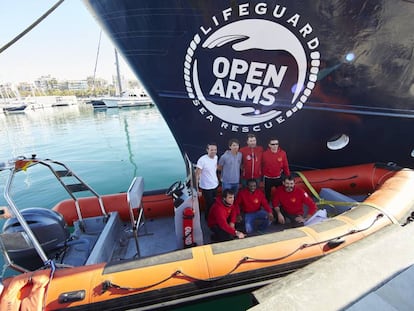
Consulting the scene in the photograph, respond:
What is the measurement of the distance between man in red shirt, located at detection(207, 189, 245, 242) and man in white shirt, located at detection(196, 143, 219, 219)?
36 centimetres

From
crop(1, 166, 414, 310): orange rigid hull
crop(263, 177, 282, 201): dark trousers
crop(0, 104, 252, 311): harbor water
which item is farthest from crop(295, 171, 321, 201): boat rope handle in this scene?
crop(0, 104, 252, 311): harbor water

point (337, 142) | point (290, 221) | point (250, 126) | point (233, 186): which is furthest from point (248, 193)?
point (337, 142)

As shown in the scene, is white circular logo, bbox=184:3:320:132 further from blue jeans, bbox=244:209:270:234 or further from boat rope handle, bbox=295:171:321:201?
blue jeans, bbox=244:209:270:234

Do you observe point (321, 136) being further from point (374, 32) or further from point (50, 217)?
point (50, 217)

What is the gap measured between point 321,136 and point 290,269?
2.99 metres

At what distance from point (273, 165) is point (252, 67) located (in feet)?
5.43

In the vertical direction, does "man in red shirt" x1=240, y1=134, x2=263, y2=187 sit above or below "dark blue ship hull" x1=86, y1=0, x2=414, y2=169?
below

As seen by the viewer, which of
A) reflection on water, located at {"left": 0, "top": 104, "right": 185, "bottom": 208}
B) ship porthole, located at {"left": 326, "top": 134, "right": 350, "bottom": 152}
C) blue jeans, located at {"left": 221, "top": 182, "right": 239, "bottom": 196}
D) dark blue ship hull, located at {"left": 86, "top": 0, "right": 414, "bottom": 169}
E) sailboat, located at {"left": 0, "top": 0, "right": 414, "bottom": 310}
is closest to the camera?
sailboat, located at {"left": 0, "top": 0, "right": 414, "bottom": 310}

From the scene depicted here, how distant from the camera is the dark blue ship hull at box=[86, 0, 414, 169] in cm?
400

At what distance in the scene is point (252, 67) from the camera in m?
4.27

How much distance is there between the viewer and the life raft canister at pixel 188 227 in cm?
306

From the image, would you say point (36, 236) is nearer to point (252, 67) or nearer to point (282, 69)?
point (252, 67)

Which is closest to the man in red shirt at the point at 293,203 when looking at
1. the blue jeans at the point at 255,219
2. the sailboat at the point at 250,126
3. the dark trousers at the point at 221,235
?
the blue jeans at the point at 255,219

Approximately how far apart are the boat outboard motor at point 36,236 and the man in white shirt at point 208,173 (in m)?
1.78
